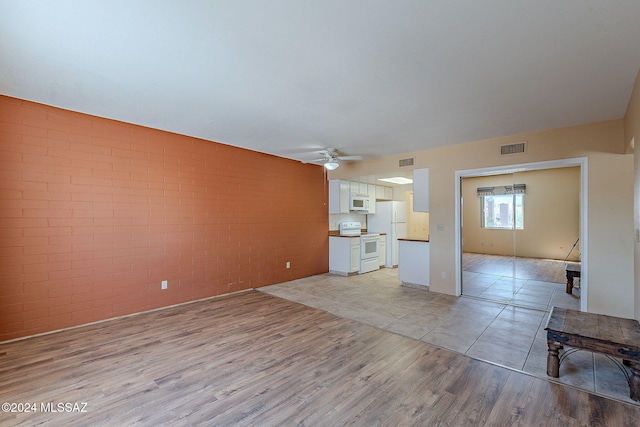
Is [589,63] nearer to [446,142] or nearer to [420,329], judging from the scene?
[446,142]

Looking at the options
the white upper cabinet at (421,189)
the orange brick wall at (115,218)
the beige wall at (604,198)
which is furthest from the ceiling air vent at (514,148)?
the orange brick wall at (115,218)

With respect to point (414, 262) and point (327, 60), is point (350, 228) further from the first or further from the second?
point (327, 60)

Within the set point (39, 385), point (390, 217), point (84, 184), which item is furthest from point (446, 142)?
point (39, 385)

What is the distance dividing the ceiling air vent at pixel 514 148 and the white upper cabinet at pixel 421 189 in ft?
4.11

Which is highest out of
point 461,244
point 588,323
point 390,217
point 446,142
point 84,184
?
point 446,142

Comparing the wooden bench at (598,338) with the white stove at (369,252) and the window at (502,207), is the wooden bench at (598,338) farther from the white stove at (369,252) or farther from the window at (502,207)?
the white stove at (369,252)

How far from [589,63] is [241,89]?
10.5ft

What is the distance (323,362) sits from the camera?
268 centimetres

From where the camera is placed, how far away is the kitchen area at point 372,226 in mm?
6578

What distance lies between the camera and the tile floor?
256cm

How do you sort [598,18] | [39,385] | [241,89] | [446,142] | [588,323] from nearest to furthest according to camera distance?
[598,18] < [39,385] < [588,323] < [241,89] < [446,142]

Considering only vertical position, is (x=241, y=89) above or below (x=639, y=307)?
above

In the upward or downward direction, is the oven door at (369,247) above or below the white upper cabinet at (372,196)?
below

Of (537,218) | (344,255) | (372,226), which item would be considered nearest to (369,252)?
(344,255)
